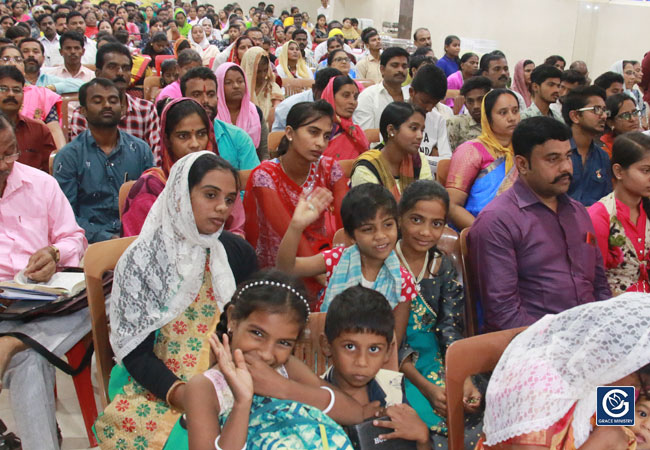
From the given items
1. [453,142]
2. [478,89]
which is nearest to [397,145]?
[453,142]

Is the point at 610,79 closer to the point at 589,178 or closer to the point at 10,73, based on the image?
the point at 589,178

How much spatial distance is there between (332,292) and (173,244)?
1.85 ft

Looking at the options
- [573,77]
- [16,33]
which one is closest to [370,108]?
[573,77]

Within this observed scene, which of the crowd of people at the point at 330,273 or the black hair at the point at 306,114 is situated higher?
the black hair at the point at 306,114

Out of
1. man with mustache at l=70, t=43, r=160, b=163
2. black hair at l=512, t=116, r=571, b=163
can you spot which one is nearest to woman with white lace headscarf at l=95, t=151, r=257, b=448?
black hair at l=512, t=116, r=571, b=163

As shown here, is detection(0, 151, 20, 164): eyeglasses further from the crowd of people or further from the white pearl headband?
the white pearl headband

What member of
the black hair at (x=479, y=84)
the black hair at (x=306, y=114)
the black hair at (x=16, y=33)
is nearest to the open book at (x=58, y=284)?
the black hair at (x=306, y=114)

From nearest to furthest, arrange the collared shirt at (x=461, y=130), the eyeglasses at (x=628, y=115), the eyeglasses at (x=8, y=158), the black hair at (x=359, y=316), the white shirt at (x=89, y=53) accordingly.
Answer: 1. the black hair at (x=359, y=316)
2. the eyeglasses at (x=8, y=158)
3. the eyeglasses at (x=628, y=115)
4. the collared shirt at (x=461, y=130)
5. the white shirt at (x=89, y=53)

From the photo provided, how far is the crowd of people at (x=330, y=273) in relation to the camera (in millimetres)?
1448

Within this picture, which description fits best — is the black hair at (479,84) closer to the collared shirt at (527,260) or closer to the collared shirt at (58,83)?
the collared shirt at (527,260)

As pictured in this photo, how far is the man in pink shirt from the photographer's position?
1.96 metres

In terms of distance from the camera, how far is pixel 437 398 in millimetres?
1915

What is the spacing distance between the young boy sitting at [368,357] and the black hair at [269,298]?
122 millimetres

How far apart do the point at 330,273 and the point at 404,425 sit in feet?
2.28
